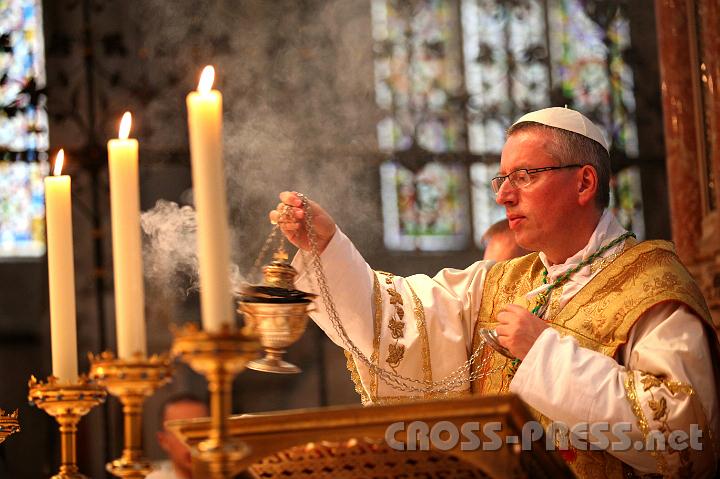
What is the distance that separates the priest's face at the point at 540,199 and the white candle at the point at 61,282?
1779 mm

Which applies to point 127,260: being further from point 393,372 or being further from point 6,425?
point 393,372

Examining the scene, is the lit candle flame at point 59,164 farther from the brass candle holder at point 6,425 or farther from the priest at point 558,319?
the priest at point 558,319

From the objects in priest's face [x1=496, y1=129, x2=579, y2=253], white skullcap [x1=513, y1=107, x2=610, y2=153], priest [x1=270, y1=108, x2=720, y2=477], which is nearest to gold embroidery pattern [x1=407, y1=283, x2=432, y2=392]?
priest [x1=270, y1=108, x2=720, y2=477]

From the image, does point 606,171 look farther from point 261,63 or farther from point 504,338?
point 261,63

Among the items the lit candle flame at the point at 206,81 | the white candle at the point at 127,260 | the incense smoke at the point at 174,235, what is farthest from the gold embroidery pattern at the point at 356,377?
the lit candle flame at the point at 206,81

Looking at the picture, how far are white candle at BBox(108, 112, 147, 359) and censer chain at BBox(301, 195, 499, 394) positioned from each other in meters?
1.54

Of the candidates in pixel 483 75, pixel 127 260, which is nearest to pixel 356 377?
pixel 127 260

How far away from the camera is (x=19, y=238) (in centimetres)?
766

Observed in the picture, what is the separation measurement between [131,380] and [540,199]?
6.82 ft

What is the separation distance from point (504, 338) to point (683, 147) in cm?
262

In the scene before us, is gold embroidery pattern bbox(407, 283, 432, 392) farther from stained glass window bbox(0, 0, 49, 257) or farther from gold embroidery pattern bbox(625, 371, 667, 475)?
stained glass window bbox(0, 0, 49, 257)

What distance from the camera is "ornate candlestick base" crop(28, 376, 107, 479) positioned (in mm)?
2117

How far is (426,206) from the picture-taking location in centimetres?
827

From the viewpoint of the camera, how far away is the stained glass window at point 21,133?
768 cm
